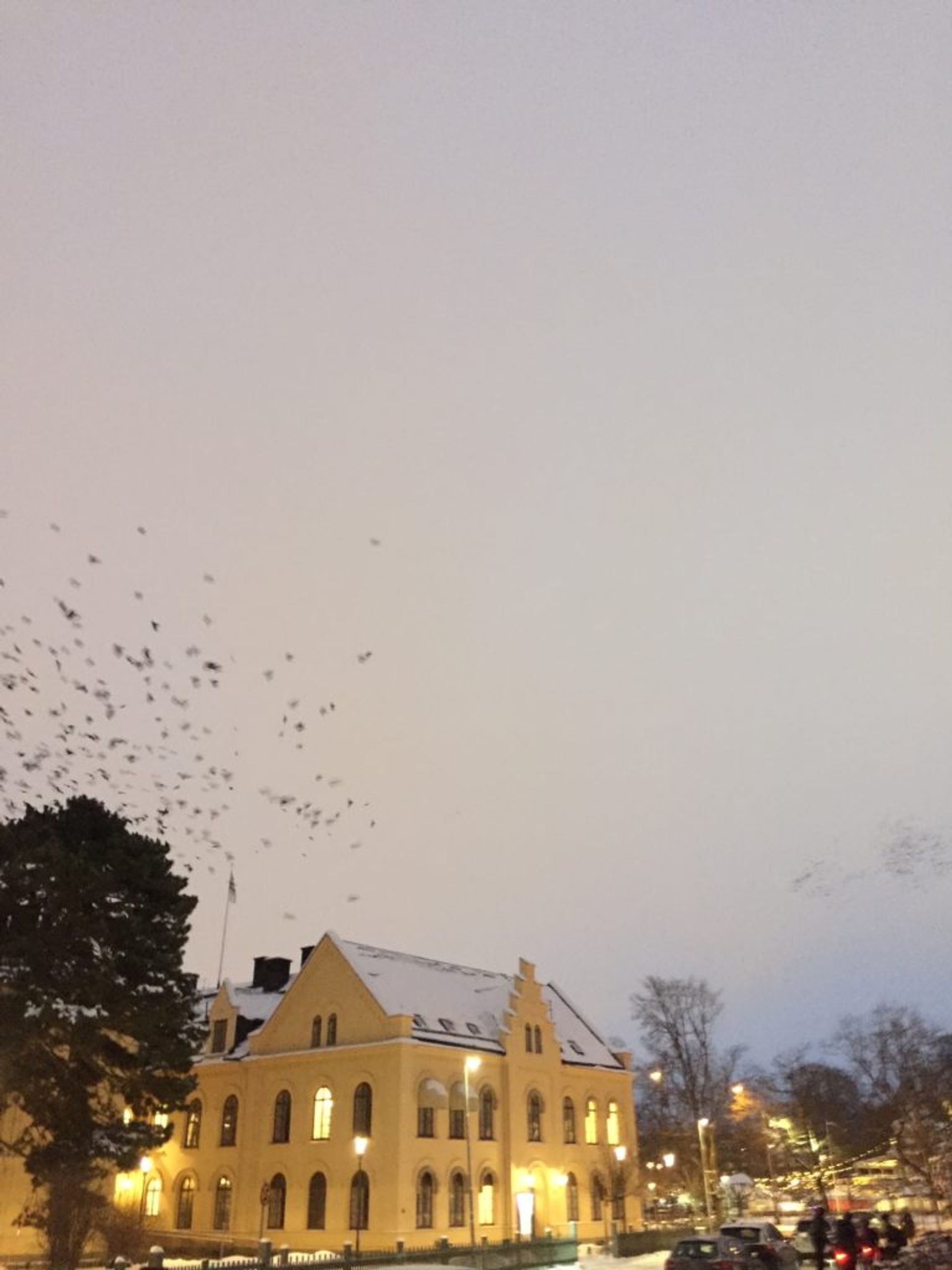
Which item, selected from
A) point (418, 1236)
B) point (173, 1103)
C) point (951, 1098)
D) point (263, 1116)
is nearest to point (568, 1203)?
point (418, 1236)

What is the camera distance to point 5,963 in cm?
3334

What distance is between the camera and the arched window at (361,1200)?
44.6 metres

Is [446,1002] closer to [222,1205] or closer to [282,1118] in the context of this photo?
[282,1118]

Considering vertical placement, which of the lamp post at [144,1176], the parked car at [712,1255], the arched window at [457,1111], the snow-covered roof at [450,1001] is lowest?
the parked car at [712,1255]

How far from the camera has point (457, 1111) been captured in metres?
48.2

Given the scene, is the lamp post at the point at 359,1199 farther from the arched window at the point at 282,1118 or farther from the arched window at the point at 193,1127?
the arched window at the point at 193,1127

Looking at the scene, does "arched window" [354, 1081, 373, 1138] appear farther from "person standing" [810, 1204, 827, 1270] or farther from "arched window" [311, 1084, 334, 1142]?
"person standing" [810, 1204, 827, 1270]

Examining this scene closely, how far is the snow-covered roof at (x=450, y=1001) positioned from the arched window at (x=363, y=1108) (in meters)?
3.24

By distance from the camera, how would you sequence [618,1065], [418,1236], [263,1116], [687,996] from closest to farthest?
[418,1236], [263,1116], [618,1065], [687,996]

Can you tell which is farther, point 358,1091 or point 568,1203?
point 568,1203

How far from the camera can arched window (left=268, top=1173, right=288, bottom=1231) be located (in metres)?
47.5

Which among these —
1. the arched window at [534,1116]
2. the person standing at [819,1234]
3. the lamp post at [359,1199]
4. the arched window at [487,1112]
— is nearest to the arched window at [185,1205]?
the lamp post at [359,1199]

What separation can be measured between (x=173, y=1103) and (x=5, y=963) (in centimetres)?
797

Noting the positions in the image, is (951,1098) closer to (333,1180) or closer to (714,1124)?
(333,1180)
